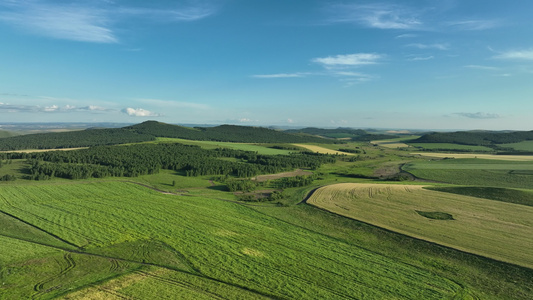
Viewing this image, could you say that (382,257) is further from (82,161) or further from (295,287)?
(82,161)

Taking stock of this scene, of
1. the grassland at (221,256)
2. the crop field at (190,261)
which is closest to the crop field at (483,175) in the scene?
the grassland at (221,256)

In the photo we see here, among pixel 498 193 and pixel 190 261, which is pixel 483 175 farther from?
pixel 190 261

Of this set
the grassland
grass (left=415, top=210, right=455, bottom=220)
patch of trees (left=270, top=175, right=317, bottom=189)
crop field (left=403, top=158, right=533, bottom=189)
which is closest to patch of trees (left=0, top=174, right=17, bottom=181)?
the grassland

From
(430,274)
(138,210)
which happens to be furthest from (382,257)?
(138,210)

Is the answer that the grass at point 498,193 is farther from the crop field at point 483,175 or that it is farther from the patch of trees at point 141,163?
the patch of trees at point 141,163

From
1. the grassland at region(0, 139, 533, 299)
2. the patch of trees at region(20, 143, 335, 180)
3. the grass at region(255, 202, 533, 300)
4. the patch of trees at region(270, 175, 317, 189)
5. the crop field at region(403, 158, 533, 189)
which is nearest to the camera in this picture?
the grassland at region(0, 139, 533, 299)

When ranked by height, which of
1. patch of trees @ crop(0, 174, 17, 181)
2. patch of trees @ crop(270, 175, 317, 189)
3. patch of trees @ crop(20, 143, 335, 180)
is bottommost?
patch of trees @ crop(270, 175, 317, 189)

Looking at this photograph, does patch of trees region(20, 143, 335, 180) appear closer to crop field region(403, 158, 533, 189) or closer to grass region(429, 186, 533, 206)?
crop field region(403, 158, 533, 189)
